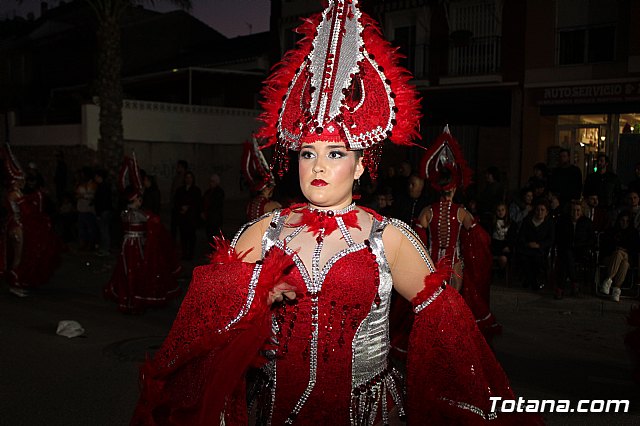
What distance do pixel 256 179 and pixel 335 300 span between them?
6491mm

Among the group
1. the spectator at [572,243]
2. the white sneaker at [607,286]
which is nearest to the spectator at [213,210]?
the spectator at [572,243]

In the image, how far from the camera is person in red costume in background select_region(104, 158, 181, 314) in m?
8.84

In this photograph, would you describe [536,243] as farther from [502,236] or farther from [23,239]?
[23,239]

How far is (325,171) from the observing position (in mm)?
2730

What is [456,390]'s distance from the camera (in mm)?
2643

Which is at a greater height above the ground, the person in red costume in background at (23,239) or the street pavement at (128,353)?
the person in red costume in background at (23,239)

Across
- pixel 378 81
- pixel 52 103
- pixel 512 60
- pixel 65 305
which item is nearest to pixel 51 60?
pixel 52 103

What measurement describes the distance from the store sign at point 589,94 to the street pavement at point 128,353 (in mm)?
8505

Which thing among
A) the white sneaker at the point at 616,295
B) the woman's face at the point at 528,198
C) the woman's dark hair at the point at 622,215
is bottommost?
the white sneaker at the point at 616,295

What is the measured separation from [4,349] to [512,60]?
16174 millimetres

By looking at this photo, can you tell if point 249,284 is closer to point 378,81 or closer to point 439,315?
point 439,315

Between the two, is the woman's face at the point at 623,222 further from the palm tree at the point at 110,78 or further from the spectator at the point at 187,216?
the palm tree at the point at 110,78

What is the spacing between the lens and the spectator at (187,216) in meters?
14.0

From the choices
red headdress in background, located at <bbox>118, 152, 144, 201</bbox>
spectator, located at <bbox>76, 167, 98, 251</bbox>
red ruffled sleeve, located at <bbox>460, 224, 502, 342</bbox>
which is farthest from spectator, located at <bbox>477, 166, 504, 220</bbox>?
spectator, located at <bbox>76, 167, 98, 251</bbox>
